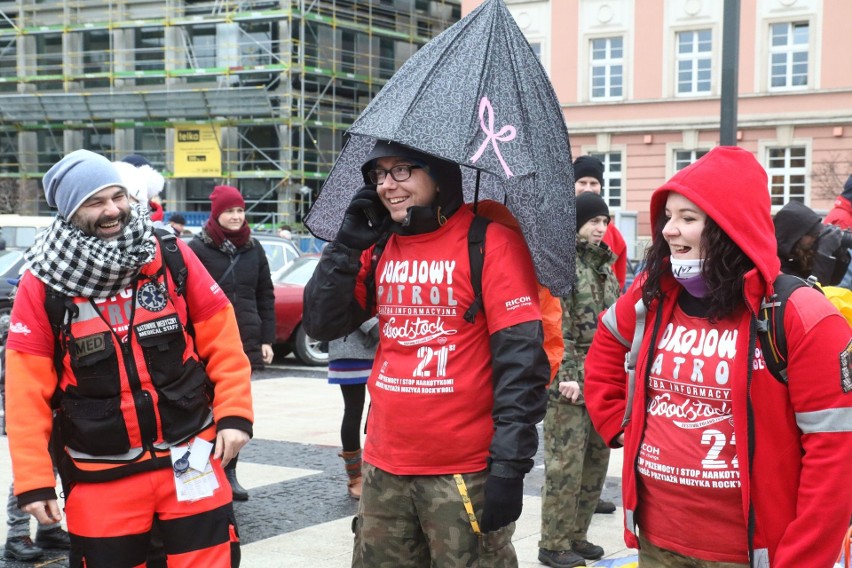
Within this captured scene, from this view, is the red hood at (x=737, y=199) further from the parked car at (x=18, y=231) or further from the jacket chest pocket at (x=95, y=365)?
the parked car at (x=18, y=231)

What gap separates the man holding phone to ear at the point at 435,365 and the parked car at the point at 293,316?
35.5ft

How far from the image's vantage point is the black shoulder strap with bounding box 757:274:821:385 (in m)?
2.83

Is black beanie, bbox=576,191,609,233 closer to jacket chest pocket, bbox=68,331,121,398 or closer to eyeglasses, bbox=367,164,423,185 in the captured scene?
eyeglasses, bbox=367,164,423,185

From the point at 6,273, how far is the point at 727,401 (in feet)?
54.3

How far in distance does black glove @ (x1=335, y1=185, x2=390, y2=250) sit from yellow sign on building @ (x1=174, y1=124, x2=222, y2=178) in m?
40.9

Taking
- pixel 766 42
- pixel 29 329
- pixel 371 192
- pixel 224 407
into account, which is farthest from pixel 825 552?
pixel 766 42

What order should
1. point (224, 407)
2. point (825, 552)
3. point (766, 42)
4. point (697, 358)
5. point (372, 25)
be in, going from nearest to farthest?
1. point (825, 552)
2. point (697, 358)
3. point (224, 407)
4. point (766, 42)
5. point (372, 25)

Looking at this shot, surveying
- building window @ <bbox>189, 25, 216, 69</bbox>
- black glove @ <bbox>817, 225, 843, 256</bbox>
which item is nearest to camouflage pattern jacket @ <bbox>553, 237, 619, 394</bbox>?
black glove @ <bbox>817, 225, 843, 256</bbox>

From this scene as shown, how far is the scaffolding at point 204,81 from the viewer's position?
4262cm

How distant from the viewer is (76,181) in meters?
3.62

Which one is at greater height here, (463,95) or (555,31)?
(555,31)

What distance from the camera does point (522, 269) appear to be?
339 cm

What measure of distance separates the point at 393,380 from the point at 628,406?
0.72 metres

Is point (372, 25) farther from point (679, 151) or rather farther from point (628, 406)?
point (628, 406)
